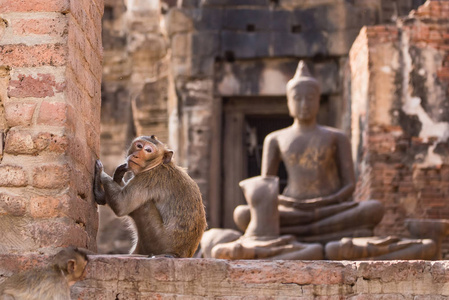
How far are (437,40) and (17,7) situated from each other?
8.24m

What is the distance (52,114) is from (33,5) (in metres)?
0.59

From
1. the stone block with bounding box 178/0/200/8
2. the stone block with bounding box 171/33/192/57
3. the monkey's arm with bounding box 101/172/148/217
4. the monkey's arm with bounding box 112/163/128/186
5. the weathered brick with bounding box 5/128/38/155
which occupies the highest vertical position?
the stone block with bounding box 178/0/200/8

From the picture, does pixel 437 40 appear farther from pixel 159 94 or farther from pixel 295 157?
pixel 159 94

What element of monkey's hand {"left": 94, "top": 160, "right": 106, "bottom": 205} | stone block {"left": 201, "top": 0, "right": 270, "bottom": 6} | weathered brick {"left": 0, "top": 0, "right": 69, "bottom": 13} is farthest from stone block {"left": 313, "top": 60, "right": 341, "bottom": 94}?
weathered brick {"left": 0, "top": 0, "right": 69, "bottom": 13}

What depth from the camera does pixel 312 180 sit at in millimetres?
10492

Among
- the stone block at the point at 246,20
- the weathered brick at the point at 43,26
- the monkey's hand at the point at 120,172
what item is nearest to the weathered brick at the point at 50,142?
the weathered brick at the point at 43,26

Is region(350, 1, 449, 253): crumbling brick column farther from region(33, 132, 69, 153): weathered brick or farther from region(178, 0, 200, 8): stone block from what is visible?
region(33, 132, 69, 153): weathered brick

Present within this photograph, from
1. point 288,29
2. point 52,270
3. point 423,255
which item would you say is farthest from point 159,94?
point 52,270

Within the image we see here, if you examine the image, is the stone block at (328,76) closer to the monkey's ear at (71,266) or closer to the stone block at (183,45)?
the stone block at (183,45)

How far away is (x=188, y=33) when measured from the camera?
13516 millimetres

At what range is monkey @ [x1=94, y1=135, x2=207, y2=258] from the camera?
494cm

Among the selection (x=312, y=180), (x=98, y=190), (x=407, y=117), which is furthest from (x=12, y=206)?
(x=407, y=117)

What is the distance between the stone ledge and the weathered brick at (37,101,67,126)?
68 centimetres

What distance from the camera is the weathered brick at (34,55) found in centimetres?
446
